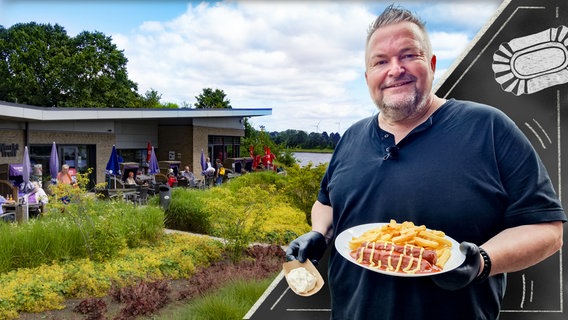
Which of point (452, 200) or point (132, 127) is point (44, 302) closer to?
point (452, 200)

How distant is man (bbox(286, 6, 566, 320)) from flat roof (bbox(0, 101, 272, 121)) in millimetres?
13351

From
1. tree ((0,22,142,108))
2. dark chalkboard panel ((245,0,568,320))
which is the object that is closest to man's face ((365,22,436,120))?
dark chalkboard panel ((245,0,568,320))

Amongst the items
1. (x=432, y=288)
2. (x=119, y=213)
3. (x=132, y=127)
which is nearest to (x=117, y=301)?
(x=119, y=213)

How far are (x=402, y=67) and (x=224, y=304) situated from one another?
3.51 meters

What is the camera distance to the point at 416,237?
6.06 ft

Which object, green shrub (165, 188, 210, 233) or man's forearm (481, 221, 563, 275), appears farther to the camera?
green shrub (165, 188, 210, 233)

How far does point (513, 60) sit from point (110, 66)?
3651 centimetres

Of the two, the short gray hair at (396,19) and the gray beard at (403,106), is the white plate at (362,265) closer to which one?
the gray beard at (403,106)

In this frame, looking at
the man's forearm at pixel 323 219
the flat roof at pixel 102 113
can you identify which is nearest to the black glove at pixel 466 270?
the man's forearm at pixel 323 219

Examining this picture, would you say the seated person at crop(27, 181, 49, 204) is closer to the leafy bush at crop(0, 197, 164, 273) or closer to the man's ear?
the leafy bush at crop(0, 197, 164, 273)

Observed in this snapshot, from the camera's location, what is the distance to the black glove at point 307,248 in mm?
2227

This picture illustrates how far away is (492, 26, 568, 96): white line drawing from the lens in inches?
126

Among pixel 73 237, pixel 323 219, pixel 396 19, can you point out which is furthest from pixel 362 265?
pixel 73 237

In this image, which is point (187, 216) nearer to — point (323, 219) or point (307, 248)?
point (323, 219)
